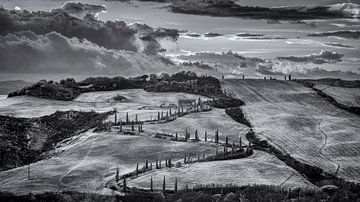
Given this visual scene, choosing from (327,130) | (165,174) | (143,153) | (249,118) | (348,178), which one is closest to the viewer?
(165,174)

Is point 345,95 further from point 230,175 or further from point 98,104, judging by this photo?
point 230,175

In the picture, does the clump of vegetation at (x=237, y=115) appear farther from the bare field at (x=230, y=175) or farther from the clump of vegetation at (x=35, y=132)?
the bare field at (x=230, y=175)

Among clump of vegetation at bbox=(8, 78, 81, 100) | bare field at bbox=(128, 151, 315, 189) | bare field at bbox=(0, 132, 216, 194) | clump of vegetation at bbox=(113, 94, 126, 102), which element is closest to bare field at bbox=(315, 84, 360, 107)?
clump of vegetation at bbox=(113, 94, 126, 102)

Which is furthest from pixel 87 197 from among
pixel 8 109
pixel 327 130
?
pixel 8 109

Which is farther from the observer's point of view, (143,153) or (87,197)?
(143,153)

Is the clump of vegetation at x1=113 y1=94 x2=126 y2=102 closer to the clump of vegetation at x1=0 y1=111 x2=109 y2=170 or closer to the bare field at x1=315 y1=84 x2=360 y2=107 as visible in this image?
the clump of vegetation at x1=0 y1=111 x2=109 y2=170

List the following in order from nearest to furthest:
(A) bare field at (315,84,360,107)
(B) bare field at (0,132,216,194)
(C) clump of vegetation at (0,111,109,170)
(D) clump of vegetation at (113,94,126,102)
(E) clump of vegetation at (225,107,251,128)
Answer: (B) bare field at (0,132,216,194), (C) clump of vegetation at (0,111,109,170), (E) clump of vegetation at (225,107,251,128), (A) bare field at (315,84,360,107), (D) clump of vegetation at (113,94,126,102)

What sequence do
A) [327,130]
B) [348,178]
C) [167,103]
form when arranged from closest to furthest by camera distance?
[348,178]
[327,130]
[167,103]

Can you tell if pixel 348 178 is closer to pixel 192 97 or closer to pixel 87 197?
pixel 87 197

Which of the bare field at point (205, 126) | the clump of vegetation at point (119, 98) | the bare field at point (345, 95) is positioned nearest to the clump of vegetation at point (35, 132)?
the bare field at point (205, 126)
